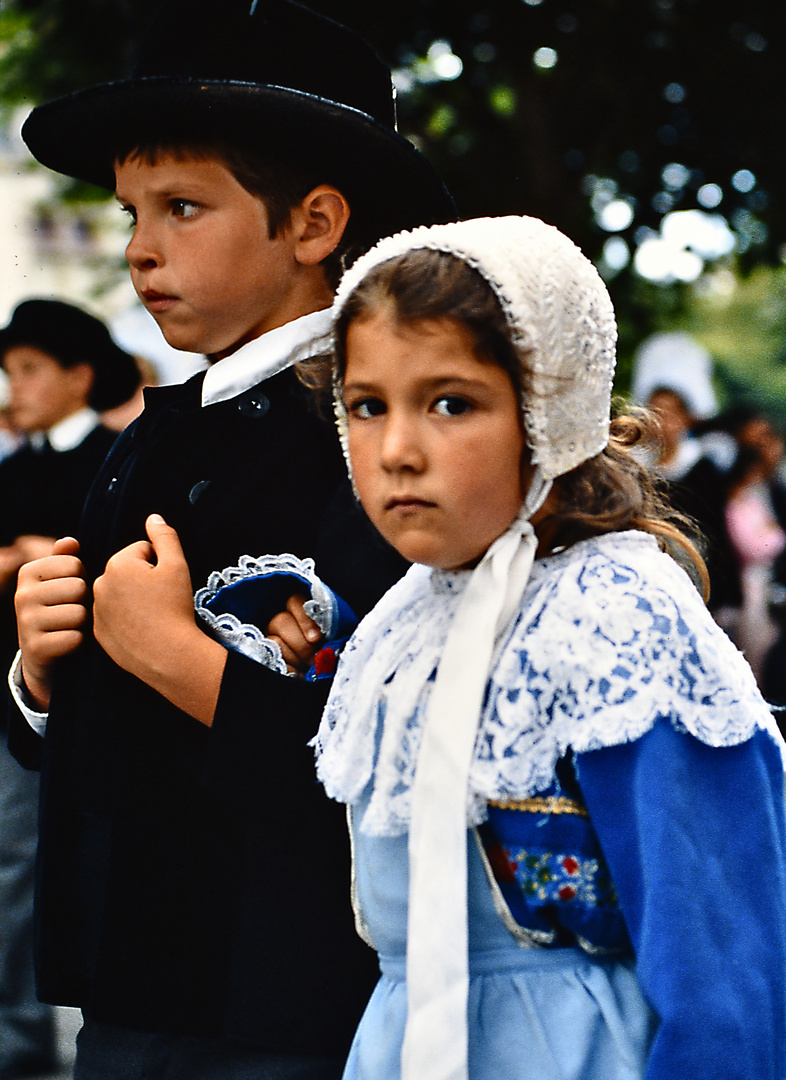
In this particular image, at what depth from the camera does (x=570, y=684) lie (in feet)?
4.18

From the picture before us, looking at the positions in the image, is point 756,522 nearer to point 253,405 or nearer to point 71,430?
point 71,430

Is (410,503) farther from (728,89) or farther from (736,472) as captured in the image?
(736,472)

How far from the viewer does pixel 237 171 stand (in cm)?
167

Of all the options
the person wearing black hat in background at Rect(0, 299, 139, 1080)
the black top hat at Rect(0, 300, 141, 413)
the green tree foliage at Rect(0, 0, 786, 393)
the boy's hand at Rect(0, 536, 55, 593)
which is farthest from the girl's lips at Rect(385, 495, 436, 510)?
the green tree foliage at Rect(0, 0, 786, 393)

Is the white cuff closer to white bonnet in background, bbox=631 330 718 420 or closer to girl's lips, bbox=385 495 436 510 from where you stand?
girl's lips, bbox=385 495 436 510

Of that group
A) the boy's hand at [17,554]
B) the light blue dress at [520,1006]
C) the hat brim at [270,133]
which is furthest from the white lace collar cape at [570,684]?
the boy's hand at [17,554]

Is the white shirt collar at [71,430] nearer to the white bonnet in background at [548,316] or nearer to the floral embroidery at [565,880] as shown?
the white bonnet in background at [548,316]

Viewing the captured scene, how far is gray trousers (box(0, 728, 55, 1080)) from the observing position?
3.65 metres

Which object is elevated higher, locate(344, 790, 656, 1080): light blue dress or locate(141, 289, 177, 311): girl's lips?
locate(141, 289, 177, 311): girl's lips

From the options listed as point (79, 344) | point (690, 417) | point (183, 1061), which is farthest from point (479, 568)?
point (690, 417)

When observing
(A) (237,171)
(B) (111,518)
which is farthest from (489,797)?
(A) (237,171)

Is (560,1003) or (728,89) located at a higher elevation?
(728,89)

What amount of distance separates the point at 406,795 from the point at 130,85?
3.46 feet

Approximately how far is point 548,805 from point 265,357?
766 mm
